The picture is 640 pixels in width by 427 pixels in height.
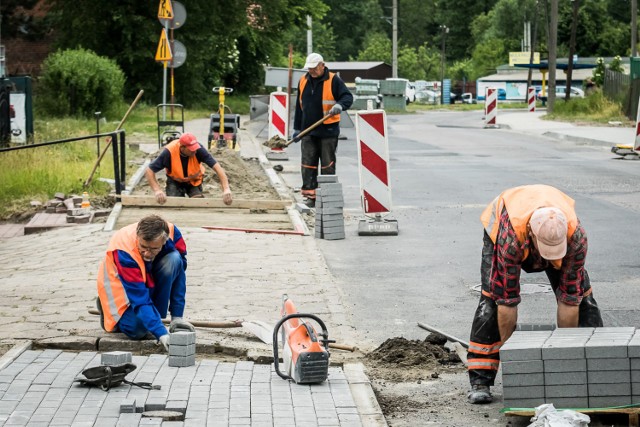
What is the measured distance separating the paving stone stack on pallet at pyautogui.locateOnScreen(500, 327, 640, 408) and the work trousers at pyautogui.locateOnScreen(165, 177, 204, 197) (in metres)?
8.37

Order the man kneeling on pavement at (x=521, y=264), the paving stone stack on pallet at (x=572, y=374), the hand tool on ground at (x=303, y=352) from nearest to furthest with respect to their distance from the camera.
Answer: the paving stone stack on pallet at (x=572, y=374) → the man kneeling on pavement at (x=521, y=264) → the hand tool on ground at (x=303, y=352)

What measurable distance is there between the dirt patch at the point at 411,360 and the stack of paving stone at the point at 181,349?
1.10 meters

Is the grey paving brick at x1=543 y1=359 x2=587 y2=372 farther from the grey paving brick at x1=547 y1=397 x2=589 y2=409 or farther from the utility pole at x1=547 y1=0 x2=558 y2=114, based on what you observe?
the utility pole at x1=547 y1=0 x2=558 y2=114

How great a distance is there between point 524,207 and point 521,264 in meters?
0.32

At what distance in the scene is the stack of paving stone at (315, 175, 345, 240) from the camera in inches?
524

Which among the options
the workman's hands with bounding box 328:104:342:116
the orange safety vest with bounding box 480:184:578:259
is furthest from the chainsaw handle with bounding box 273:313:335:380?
the workman's hands with bounding box 328:104:342:116

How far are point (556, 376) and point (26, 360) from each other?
3.30 meters

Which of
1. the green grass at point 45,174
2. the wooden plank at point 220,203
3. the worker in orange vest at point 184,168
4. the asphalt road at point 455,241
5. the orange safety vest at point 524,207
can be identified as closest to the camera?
the orange safety vest at point 524,207

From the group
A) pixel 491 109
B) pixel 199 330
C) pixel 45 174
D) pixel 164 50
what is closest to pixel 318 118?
pixel 45 174

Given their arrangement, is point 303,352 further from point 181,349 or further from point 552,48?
point 552,48

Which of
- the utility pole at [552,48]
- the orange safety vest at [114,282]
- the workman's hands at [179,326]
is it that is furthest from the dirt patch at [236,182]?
the utility pole at [552,48]

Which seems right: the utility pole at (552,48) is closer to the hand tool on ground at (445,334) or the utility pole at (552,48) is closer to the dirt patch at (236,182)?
the dirt patch at (236,182)

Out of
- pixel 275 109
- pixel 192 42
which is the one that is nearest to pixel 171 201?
pixel 275 109

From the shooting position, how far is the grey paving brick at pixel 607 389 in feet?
20.0
